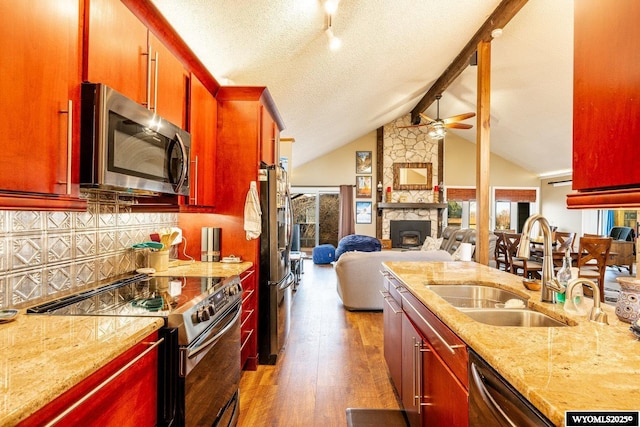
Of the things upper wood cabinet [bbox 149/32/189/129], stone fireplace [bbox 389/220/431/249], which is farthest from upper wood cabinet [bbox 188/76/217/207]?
stone fireplace [bbox 389/220/431/249]

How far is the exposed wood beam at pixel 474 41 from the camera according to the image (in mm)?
3516

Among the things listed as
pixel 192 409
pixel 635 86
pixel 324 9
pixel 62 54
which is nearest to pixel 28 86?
pixel 62 54

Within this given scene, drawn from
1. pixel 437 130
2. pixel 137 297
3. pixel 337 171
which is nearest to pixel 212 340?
pixel 137 297

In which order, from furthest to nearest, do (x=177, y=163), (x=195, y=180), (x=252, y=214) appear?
(x=252, y=214)
(x=195, y=180)
(x=177, y=163)

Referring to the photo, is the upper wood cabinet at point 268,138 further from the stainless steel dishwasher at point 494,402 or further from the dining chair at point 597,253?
the dining chair at point 597,253

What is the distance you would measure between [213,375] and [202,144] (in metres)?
1.53

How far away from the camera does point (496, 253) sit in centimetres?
620

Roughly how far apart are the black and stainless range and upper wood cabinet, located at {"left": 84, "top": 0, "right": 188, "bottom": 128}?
90 centimetres

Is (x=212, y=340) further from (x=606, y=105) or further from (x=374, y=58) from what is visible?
(x=374, y=58)

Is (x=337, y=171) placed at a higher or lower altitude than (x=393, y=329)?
higher

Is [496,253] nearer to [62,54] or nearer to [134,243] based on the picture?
[134,243]

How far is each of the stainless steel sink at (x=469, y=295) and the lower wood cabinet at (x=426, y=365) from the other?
0.25 m

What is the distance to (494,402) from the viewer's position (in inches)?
34.5

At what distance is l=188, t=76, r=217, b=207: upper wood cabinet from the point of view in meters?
2.18
